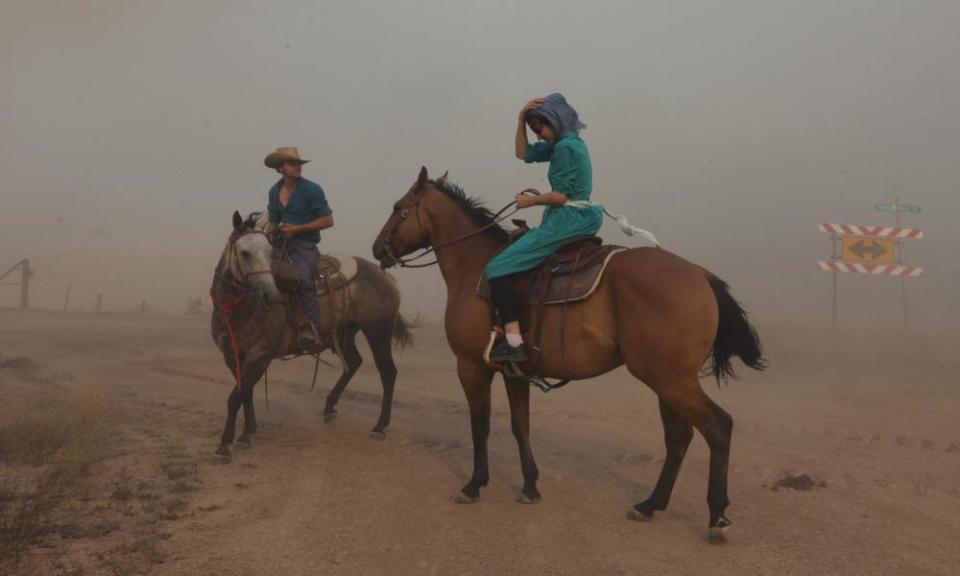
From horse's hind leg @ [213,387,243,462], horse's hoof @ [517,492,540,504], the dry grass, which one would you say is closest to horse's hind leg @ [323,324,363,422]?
horse's hind leg @ [213,387,243,462]

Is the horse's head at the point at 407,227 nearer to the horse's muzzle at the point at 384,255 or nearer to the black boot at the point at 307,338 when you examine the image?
the horse's muzzle at the point at 384,255

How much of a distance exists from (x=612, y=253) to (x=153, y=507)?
4.10 m

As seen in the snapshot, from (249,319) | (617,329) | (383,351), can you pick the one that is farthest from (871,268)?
(249,319)

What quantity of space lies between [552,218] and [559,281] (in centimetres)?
57

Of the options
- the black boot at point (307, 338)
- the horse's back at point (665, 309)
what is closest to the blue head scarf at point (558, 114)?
the horse's back at point (665, 309)

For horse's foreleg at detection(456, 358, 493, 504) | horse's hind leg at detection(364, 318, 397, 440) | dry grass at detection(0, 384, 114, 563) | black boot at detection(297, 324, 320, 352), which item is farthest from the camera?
horse's hind leg at detection(364, 318, 397, 440)

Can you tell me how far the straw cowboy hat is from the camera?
24.3ft

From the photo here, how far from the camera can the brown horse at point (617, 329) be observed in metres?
4.50

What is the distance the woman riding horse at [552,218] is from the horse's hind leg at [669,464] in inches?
53.2

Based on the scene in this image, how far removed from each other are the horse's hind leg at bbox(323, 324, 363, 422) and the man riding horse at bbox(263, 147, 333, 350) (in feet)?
4.21

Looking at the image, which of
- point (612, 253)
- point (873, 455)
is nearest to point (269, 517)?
point (612, 253)

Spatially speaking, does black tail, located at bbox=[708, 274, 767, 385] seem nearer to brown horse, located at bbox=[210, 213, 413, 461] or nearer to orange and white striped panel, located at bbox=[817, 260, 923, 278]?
brown horse, located at bbox=[210, 213, 413, 461]

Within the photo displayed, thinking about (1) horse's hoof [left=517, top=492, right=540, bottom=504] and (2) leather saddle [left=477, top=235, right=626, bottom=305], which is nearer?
(2) leather saddle [left=477, top=235, right=626, bottom=305]

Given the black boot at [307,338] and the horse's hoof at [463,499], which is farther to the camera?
the black boot at [307,338]
